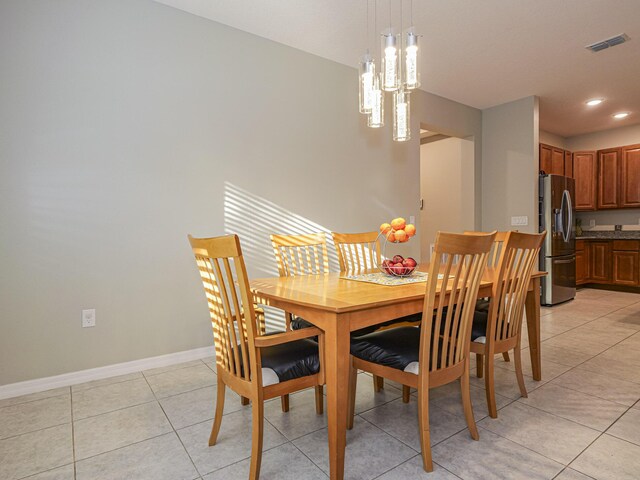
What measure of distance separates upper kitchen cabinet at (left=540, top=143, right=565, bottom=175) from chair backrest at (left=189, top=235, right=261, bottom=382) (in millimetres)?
5380

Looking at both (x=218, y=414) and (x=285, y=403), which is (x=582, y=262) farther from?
(x=218, y=414)

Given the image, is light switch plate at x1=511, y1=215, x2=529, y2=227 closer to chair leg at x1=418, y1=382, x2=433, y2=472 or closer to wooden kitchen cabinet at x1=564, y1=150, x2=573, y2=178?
wooden kitchen cabinet at x1=564, y1=150, x2=573, y2=178

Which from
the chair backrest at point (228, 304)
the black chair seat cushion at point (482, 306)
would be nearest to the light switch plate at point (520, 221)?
the black chair seat cushion at point (482, 306)

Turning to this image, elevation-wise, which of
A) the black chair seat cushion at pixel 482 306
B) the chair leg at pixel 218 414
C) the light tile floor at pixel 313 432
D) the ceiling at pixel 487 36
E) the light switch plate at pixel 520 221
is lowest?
the light tile floor at pixel 313 432

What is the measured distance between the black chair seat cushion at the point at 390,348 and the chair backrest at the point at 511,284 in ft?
1.49

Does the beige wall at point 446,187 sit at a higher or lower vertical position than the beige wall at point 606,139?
lower

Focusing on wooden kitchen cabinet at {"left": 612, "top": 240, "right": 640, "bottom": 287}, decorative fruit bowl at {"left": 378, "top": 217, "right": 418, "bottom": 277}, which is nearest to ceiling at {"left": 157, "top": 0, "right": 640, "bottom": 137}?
decorative fruit bowl at {"left": 378, "top": 217, "right": 418, "bottom": 277}

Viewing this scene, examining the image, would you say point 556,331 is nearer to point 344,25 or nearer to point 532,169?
point 532,169

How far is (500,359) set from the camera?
296 cm

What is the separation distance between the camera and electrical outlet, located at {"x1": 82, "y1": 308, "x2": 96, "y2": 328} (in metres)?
2.58

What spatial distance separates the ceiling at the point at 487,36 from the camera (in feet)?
9.39

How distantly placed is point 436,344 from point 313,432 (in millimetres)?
776

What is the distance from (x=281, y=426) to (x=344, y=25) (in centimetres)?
293

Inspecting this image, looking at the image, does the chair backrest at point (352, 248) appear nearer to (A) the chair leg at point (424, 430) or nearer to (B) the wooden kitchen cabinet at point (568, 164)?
(A) the chair leg at point (424, 430)
